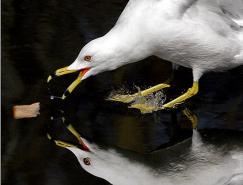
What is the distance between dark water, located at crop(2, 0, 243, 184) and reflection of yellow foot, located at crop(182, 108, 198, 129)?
0.04m

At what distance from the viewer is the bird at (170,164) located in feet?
18.6

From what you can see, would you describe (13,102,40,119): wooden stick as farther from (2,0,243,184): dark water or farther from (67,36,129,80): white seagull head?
(67,36,129,80): white seagull head

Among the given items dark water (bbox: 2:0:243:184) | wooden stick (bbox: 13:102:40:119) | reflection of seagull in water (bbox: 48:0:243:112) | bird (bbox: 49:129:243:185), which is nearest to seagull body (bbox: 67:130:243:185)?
bird (bbox: 49:129:243:185)

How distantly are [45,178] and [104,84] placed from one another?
1799mm

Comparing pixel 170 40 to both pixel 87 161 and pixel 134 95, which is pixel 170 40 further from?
pixel 87 161

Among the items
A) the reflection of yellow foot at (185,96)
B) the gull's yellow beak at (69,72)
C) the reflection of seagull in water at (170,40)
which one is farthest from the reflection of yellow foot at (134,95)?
the gull's yellow beak at (69,72)

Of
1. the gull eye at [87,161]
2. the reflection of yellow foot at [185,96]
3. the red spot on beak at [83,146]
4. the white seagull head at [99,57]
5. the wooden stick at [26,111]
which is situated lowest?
the gull eye at [87,161]

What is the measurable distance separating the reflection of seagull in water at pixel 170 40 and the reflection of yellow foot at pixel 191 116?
131 mm

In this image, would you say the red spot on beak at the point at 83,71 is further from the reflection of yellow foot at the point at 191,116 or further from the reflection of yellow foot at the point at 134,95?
the reflection of yellow foot at the point at 191,116

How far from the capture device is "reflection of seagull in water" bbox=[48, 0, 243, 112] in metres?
6.52

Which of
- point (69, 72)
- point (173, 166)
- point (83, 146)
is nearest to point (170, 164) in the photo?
point (173, 166)

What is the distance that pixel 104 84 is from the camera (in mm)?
7211

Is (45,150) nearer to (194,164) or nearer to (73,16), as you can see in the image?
(194,164)

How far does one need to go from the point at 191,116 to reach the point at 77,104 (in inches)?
38.6
